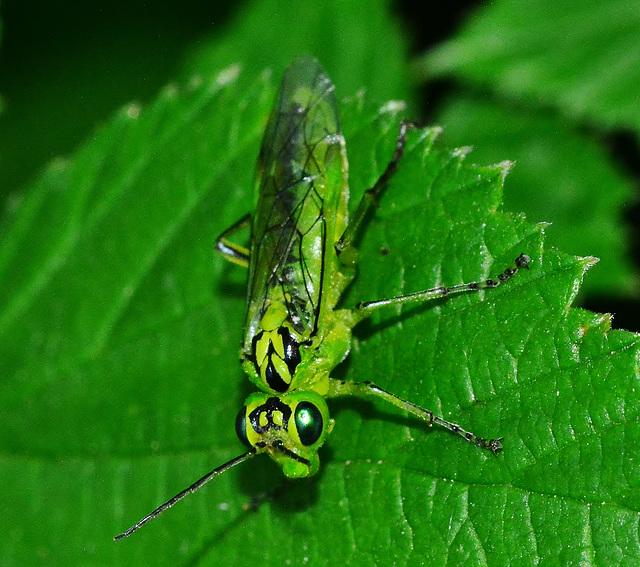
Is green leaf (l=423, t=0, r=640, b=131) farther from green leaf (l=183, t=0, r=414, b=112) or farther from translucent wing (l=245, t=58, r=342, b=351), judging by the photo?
translucent wing (l=245, t=58, r=342, b=351)

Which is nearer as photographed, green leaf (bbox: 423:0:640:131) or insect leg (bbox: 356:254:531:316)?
insect leg (bbox: 356:254:531:316)

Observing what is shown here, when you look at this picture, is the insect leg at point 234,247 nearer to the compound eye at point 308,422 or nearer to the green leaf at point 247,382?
the green leaf at point 247,382

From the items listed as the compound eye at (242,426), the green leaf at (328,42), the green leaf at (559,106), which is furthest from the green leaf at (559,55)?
the compound eye at (242,426)

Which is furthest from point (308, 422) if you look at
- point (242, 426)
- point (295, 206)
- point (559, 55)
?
point (559, 55)

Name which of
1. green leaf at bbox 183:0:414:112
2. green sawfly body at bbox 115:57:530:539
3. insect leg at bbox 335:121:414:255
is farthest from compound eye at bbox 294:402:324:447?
green leaf at bbox 183:0:414:112

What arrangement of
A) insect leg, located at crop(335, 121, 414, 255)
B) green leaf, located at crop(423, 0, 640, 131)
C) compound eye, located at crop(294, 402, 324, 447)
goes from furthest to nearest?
green leaf, located at crop(423, 0, 640, 131), insect leg, located at crop(335, 121, 414, 255), compound eye, located at crop(294, 402, 324, 447)

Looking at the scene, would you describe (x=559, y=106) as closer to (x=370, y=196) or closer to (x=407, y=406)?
(x=370, y=196)

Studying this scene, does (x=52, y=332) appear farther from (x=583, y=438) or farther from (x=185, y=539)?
(x=583, y=438)
